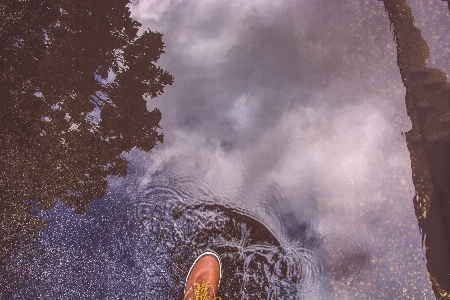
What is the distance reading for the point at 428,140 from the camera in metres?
2.06

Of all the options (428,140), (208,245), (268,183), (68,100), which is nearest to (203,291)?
(208,245)

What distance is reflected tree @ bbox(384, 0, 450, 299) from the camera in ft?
6.48

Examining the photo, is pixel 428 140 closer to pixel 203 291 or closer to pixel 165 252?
pixel 203 291

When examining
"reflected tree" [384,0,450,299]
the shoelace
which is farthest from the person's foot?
"reflected tree" [384,0,450,299]

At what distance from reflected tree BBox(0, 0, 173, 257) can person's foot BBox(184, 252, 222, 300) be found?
110cm

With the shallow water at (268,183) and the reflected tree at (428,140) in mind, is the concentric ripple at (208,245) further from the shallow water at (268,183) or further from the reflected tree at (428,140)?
the reflected tree at (428,140)

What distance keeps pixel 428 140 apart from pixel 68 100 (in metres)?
3.42

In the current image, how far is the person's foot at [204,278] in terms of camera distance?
194 centimetres

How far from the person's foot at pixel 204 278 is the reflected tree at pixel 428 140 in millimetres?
1851

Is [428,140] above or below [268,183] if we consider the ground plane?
above

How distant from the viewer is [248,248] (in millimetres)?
2021

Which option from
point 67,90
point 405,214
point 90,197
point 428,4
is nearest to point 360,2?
point 428,4

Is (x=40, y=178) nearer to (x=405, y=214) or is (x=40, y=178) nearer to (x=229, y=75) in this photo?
(x=229, y=75)

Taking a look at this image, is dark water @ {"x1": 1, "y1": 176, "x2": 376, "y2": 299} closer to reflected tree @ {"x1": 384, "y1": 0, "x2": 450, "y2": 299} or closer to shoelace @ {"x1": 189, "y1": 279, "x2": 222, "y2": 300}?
shoelace @ {"x1": 189, "y1": 279, "x2": 222, "y2": 300}
